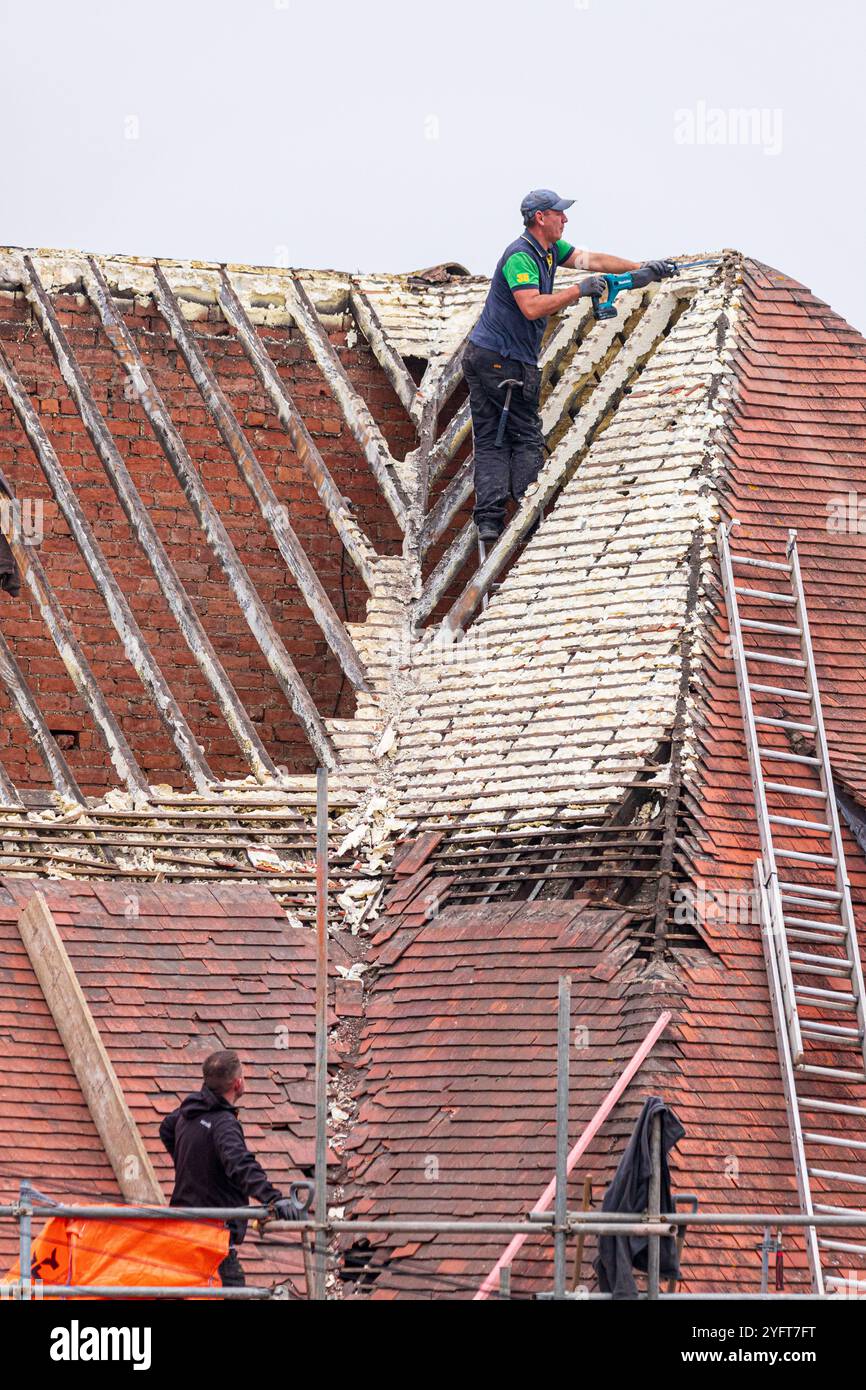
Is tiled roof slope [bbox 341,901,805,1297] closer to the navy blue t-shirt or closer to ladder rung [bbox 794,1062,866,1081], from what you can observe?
ladder rung [bbox 794,1062,866,1081]

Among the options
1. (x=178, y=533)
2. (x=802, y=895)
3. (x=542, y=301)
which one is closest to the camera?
(x=802, y=895)

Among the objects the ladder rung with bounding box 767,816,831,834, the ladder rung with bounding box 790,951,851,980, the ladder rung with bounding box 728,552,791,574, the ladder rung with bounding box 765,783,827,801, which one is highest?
the ladder rung with bounding box 728,552,791,574

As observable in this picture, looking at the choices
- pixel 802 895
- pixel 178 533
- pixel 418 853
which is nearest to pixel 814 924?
pixel 802 895

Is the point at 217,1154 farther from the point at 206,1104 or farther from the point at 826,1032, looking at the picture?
the point at 826,1032

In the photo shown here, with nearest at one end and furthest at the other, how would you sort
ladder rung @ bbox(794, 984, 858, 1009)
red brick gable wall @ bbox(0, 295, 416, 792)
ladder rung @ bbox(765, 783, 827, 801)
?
ladder rung @ bbox(794, 984, 858, 1009), ladder rung @ bbox(765, 783, 827, 801), red brick gable wall @ bbox(0, 295, 416, 792)

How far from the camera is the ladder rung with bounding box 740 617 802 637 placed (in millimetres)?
15008

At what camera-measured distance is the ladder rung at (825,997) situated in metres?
13.6

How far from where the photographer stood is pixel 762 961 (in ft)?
45.2

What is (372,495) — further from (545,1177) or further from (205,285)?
(545,1177)

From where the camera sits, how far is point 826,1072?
→ 43.9 ft

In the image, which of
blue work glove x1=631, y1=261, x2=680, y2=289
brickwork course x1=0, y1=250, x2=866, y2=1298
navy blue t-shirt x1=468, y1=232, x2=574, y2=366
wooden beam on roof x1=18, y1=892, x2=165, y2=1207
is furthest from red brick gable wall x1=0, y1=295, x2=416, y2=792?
wooden beam on roof x1=18, y1=892, x2=165, y2=1207

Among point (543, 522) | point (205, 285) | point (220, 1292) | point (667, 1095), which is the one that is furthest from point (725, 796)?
point (205, 285)

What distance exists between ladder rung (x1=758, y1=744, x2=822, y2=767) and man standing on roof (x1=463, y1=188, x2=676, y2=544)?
302cm

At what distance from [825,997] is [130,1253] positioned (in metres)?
3.84
